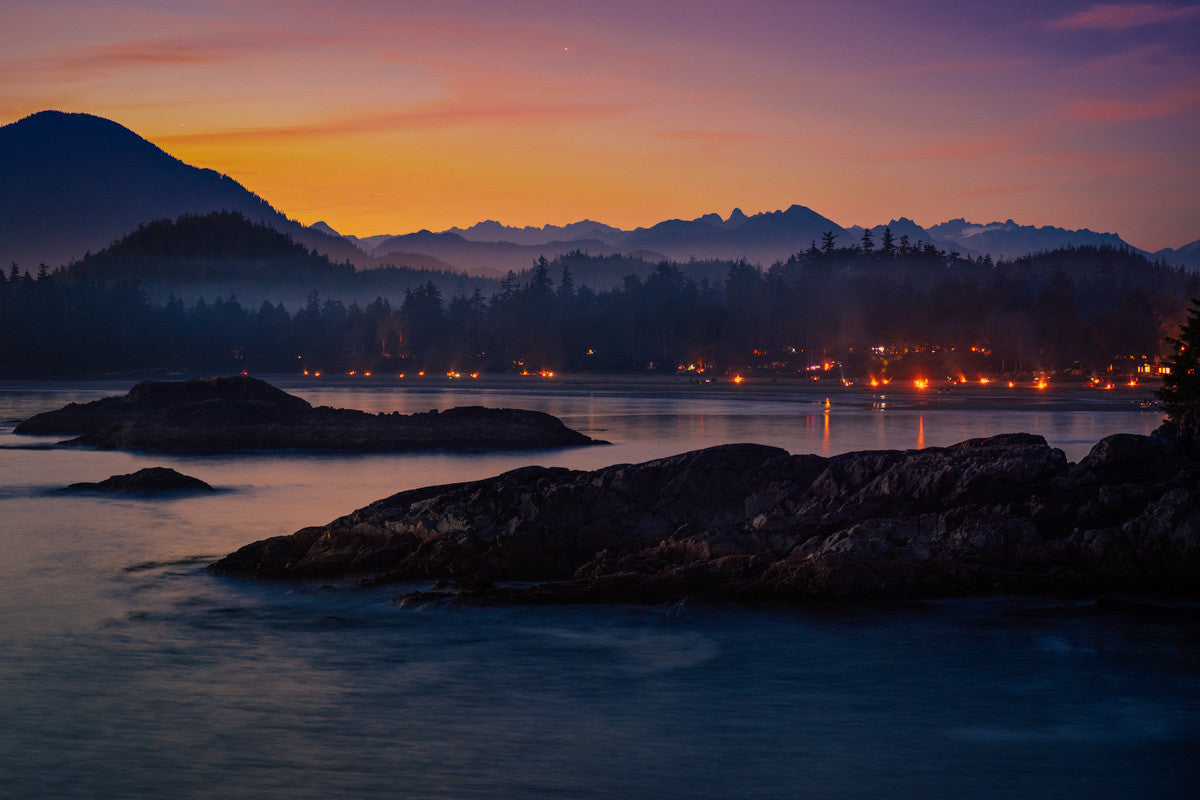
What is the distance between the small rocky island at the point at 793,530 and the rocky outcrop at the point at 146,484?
37.1 feet

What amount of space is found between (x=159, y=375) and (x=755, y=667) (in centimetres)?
16518

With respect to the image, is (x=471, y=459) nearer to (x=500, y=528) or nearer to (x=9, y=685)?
(x=500, y=528)

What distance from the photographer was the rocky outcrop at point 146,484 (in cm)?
3054

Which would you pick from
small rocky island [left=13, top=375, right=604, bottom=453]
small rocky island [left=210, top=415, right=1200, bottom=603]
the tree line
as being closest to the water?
small rocky island [left=210, top=415, right=1200, bottom=603]

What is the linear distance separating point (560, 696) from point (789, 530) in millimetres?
6254

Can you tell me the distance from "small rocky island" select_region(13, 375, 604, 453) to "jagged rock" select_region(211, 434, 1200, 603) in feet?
85.0

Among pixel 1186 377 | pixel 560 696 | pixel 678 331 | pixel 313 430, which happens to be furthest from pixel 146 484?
pixel 678 331

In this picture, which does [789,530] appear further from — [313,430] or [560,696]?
[313,430]

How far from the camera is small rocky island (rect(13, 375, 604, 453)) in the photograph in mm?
47469

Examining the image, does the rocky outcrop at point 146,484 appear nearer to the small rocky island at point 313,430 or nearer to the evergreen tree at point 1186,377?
the small rocky island at point 313,430

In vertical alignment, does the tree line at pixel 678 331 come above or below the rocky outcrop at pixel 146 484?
above

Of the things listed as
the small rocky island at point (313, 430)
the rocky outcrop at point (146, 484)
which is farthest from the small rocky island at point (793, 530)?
the small rocky island at point (313, 430)

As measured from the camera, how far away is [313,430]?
47.8 m

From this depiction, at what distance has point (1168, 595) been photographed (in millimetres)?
16859
